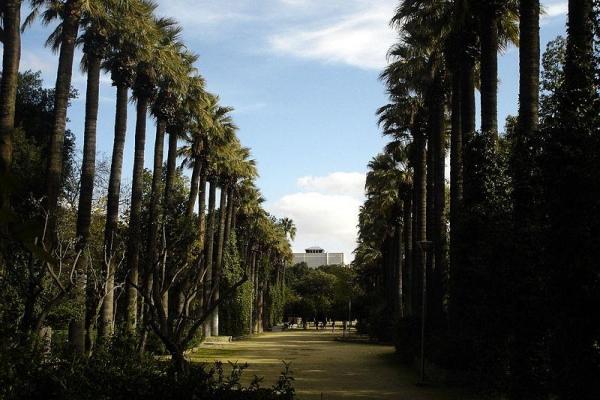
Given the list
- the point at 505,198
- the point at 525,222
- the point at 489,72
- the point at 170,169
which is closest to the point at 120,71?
the point at 170,169

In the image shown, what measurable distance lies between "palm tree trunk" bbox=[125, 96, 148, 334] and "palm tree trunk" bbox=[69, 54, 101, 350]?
2.41m

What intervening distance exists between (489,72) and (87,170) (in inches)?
544

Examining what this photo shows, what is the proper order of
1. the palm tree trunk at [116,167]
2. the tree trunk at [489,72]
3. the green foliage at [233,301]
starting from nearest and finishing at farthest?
the tree trunk at [489,72], the palm tree trunk at [116,167], the green foliage at [233,301]

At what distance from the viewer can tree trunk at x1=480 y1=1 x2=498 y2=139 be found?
1859cm

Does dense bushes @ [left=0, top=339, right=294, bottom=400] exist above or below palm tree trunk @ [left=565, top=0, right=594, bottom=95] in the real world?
below

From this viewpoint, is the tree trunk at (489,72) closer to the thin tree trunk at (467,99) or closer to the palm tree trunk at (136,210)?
the thin tree trunk at (467,99)

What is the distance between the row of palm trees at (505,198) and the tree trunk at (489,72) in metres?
0.03

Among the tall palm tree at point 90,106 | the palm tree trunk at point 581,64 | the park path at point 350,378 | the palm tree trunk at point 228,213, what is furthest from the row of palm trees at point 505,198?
the palm tree trunk at point 228,213

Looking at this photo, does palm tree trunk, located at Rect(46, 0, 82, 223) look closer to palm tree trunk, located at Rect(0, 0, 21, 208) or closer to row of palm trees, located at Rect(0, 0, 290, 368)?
row of palm trees, located at Rect(0, 0, 290, 368)

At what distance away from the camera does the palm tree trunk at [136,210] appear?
27.3 metres

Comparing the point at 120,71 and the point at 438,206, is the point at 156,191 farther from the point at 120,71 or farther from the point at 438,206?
the point at 438,206

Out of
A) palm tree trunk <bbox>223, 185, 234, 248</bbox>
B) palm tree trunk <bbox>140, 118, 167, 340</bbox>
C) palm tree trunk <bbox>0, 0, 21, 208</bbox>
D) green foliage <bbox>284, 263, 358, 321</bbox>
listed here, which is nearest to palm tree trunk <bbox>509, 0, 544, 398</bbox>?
palm tree trunk <bbox>0, 0, 21, 208</bbox>

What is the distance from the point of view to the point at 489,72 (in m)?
18.9

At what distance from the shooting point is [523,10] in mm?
15117
